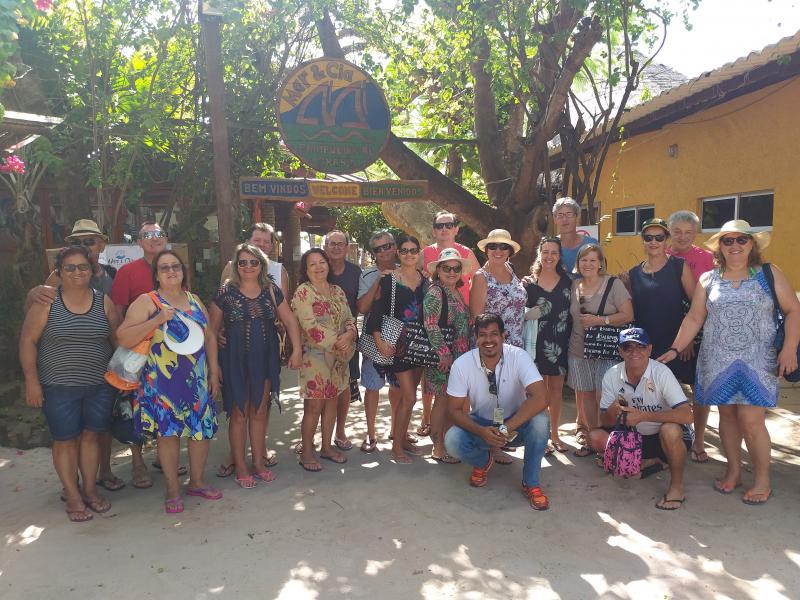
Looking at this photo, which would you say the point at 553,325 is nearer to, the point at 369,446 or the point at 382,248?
the point at 382,248

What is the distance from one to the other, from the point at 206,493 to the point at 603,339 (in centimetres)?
286

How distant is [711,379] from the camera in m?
3.75

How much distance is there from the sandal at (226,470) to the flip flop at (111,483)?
629 millimetres

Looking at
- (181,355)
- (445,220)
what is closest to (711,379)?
(445,220)

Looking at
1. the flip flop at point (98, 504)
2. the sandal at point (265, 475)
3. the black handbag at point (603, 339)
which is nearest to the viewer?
the flip flop at point (98, 504)

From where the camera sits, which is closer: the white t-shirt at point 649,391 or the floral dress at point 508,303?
the white t-shirt at point 649,391

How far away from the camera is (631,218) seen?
32.4 ft

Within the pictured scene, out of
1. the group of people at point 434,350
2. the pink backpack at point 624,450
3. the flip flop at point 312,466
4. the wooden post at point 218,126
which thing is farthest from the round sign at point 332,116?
the pink backpack at point 624,450

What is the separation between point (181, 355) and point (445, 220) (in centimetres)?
229

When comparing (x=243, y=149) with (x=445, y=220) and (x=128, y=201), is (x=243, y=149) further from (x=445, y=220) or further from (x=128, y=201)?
(x=445, y=220)

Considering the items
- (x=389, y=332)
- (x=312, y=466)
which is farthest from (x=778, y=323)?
(x=312, y=466)

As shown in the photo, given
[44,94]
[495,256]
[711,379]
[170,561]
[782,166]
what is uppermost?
[44,94]

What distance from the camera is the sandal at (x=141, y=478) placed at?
4.02m

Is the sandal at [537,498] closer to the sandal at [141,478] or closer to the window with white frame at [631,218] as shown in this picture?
the sandal at [141,478]
